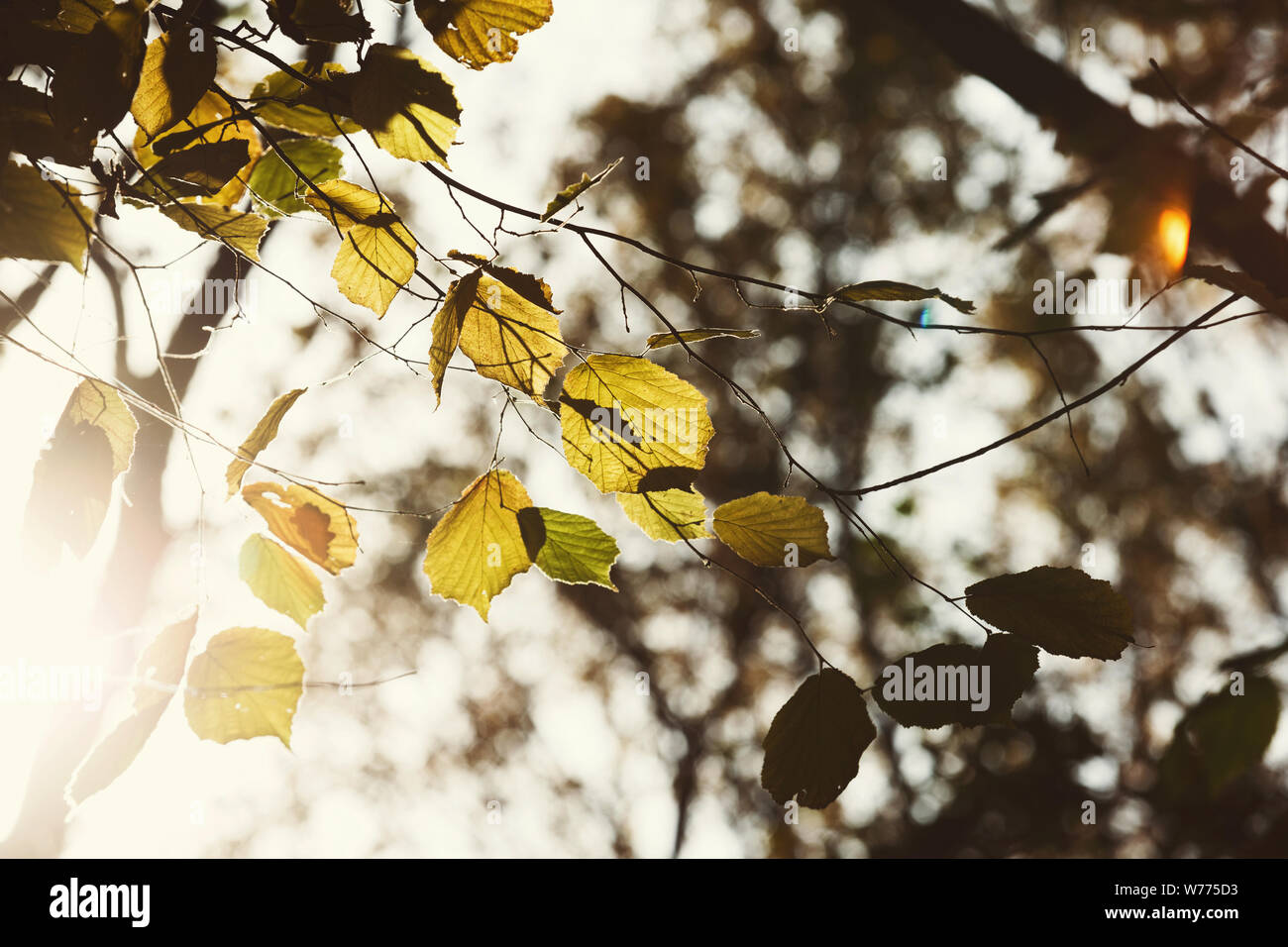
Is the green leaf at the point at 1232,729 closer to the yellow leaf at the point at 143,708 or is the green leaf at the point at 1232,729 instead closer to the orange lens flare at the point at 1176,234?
the orange lens flare at the point at 1176,234

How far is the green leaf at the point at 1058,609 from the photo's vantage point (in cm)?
35

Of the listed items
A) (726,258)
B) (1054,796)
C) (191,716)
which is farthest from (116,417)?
(1054,796)

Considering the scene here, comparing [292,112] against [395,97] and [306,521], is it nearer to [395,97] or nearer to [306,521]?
[395,97]

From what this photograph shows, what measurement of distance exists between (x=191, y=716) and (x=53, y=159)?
33cm

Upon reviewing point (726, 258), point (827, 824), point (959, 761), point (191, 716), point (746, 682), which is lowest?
point (827, 824)

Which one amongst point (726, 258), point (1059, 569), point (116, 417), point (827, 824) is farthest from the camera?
point (827, 824)

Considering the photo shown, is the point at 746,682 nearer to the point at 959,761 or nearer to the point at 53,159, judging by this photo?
the point at 959,761

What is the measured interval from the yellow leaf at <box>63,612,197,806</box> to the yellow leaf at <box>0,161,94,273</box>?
9.4 inches

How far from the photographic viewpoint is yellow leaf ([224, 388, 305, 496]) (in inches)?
18.7

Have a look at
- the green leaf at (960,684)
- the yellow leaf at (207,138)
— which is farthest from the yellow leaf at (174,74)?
the green leaf at (960,684)

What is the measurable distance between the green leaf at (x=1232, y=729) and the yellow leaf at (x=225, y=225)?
0.66 metres

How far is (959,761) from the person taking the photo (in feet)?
17.8

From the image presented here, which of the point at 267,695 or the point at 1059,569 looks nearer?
the point at 1059,569

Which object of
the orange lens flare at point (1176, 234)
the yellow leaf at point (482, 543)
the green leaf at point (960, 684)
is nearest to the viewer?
the green leaf at point (960, 684)
